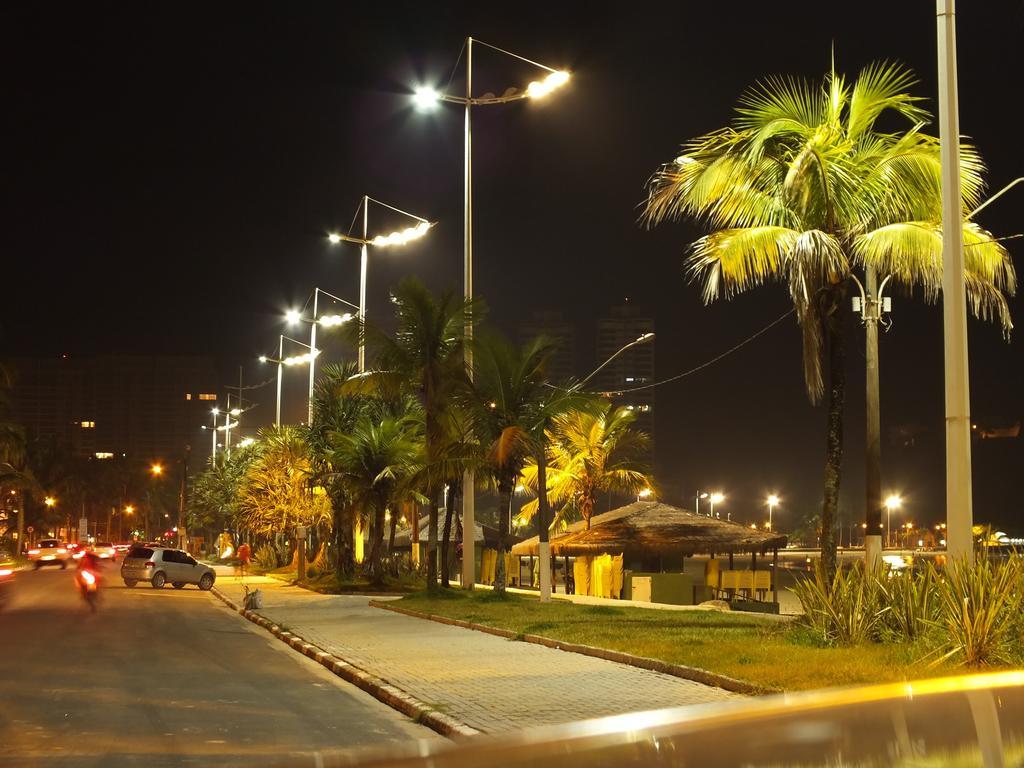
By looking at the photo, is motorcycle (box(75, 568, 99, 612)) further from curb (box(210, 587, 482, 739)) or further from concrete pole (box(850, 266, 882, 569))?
concrete pole (box(850, 266, 882, 569))

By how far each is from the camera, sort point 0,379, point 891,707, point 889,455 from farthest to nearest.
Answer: point 889,455, point 0,379, point 891,707

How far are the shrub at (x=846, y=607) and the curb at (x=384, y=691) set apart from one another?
5310mm

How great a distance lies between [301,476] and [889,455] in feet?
142

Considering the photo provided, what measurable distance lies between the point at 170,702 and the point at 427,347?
1990 cm

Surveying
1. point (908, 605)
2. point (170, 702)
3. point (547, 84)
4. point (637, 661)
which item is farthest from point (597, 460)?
point (170, 702)

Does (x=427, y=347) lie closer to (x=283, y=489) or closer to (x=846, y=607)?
(x=846, y=607)

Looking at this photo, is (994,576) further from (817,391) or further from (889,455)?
(889,455)

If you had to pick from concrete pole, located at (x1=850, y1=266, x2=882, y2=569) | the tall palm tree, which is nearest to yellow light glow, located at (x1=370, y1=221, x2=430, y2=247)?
the tall palm tree

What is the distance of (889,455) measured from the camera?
83250 millimetres

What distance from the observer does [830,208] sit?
17.6 metres

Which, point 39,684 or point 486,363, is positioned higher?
point 486,363

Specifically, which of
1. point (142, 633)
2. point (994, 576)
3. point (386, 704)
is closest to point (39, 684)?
point (386, 704)

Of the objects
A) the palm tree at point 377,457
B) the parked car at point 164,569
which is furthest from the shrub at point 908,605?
the parked car at point 164,569

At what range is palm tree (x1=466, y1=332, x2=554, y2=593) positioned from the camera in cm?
3005
